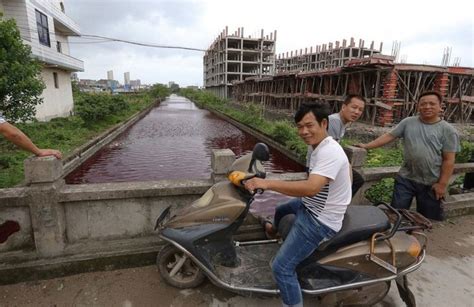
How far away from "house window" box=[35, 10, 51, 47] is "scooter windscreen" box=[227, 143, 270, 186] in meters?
19.7

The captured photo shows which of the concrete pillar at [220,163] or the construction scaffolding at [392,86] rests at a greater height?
the construction scaffolding at [392,86]

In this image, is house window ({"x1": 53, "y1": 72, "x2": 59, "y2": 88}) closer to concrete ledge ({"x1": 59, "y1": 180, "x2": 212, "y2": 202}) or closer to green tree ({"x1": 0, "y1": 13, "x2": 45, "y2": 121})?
green tree ({"x1": 0, "y1": 13, "x2": 45, "y2": 121})

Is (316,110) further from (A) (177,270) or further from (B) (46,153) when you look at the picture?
(B) (46,153)

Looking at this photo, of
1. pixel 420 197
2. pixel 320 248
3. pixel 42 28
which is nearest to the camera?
pixel 320 248

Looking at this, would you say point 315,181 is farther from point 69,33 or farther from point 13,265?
point 69,33

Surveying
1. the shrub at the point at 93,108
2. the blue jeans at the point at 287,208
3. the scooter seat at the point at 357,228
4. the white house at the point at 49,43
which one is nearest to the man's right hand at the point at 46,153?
the blue jeans at the point at 287,208

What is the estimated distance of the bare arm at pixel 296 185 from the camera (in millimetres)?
→ 1862

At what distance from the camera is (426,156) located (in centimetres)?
311

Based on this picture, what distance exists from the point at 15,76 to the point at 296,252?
9803 mm

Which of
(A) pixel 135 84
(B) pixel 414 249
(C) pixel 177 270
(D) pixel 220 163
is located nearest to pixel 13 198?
(C) pixel 177 270

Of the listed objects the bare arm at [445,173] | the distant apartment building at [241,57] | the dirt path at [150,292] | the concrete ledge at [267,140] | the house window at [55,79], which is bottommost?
the concrete ledge at [267,140]

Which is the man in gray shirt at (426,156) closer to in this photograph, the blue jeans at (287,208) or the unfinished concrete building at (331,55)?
the blue jeans at (287,208)

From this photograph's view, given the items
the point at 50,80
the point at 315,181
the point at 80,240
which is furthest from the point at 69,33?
the point at 315,181

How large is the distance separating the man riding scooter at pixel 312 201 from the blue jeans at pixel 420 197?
71.5 inches
